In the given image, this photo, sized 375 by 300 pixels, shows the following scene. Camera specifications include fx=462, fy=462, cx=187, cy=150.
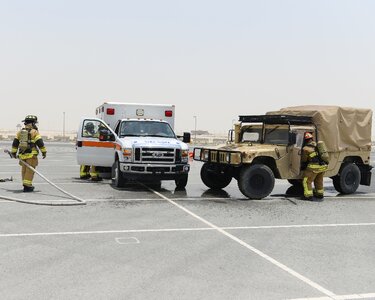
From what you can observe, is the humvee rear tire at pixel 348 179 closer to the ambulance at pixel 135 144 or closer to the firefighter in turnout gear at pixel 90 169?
the ambulance at pixel 135 144

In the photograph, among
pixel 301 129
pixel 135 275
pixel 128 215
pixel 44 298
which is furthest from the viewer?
pixel 301 129

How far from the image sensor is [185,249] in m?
6.52

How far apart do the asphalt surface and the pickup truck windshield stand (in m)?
2.76

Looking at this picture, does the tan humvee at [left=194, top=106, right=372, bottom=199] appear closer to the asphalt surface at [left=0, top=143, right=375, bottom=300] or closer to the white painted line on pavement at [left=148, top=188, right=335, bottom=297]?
the asphalt surface at [left=0, top=143, right=375, bottom=300]

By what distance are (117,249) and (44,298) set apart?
6.64ft

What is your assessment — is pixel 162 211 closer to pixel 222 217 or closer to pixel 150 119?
pixel 222 217

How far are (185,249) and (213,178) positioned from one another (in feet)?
23.1

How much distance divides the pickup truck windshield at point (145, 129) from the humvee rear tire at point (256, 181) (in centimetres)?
332

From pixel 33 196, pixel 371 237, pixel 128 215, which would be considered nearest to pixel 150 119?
pixel 33 196

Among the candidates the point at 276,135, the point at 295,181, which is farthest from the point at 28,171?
the point at 295,181

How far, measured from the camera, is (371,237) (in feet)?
25.2

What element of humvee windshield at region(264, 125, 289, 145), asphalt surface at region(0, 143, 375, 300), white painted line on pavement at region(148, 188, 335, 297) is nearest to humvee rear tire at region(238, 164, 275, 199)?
asphalt surface at region(0, 143, 375, 300)

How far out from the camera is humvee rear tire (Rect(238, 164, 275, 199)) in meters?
11.4

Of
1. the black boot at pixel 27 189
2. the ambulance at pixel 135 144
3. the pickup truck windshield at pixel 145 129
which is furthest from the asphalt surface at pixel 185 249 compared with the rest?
the pickup truck windshield at pixel 145 129
